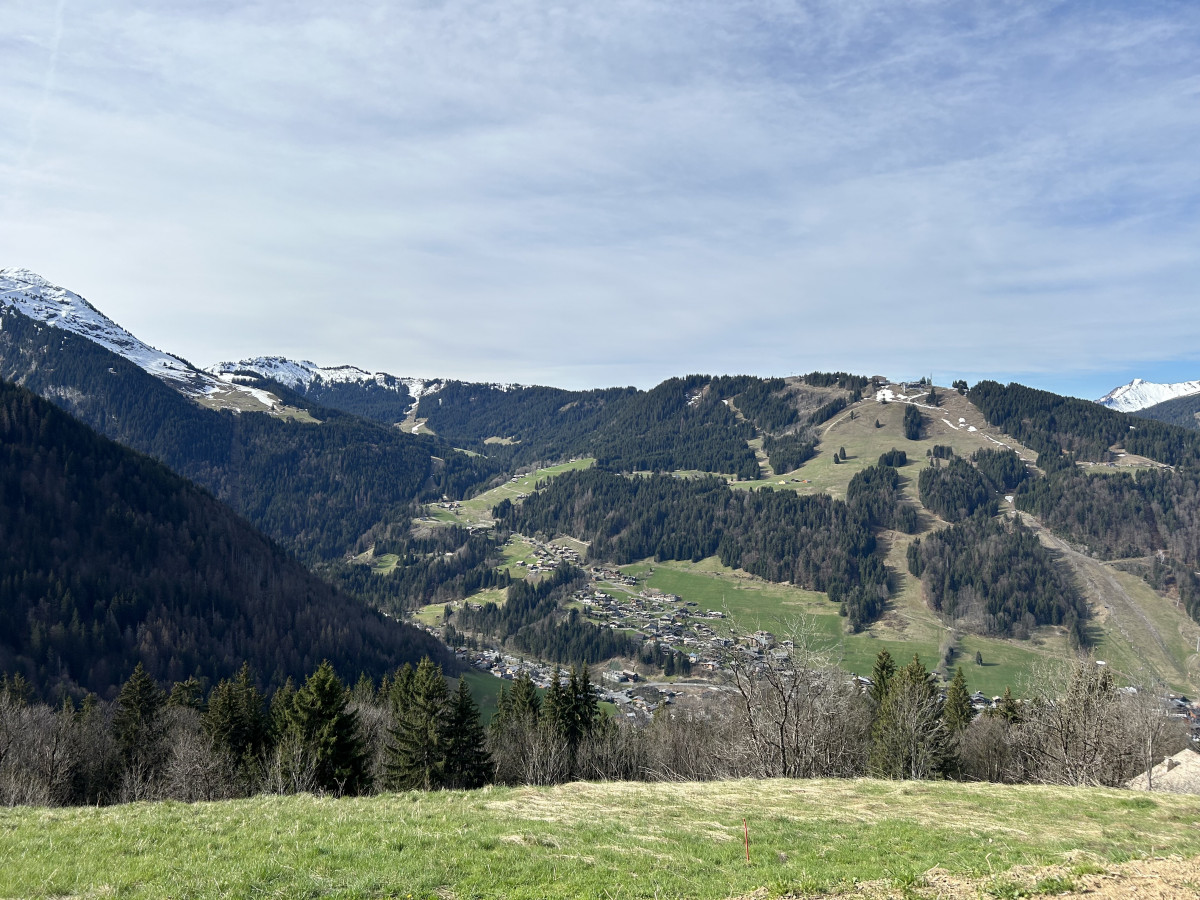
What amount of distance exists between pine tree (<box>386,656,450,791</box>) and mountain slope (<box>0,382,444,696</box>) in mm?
122691

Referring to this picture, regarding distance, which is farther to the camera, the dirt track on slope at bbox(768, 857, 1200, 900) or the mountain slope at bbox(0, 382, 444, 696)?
the mountain slope at bbox(0, 382, 444, 696)

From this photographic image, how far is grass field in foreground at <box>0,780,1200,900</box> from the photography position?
1540cm

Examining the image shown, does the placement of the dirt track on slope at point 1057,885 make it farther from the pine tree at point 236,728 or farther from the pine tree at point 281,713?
the pine tree at point 236,728

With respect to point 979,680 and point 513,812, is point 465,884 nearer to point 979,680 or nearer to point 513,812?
point 513,812

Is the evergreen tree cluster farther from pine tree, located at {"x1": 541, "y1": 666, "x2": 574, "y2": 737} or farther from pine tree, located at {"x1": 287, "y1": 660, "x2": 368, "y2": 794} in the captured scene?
pine tree, located at {"x1": 541, "y1": 666, "x2": 574, "y2": 737}

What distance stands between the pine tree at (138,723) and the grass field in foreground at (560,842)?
47.6 m

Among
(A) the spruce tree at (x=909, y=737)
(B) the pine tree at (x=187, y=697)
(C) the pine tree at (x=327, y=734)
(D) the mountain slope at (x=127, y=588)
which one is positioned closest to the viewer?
(C) the pine tree at (x=327, y=734)

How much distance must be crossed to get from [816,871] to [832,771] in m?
38.0

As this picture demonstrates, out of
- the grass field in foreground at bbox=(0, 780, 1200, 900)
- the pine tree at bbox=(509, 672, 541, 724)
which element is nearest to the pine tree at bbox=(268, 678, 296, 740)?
the pine tree at bbox=(509, 672, 541, 724)

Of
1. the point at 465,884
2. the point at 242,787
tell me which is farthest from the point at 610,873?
the point at 242,787

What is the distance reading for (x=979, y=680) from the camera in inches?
7328

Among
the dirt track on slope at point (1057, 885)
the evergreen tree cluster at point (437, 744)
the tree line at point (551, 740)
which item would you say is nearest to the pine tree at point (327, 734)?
the tree line at point (551, 740)

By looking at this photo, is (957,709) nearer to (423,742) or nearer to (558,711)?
(558,711)

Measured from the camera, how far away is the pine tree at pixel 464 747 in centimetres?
5700
